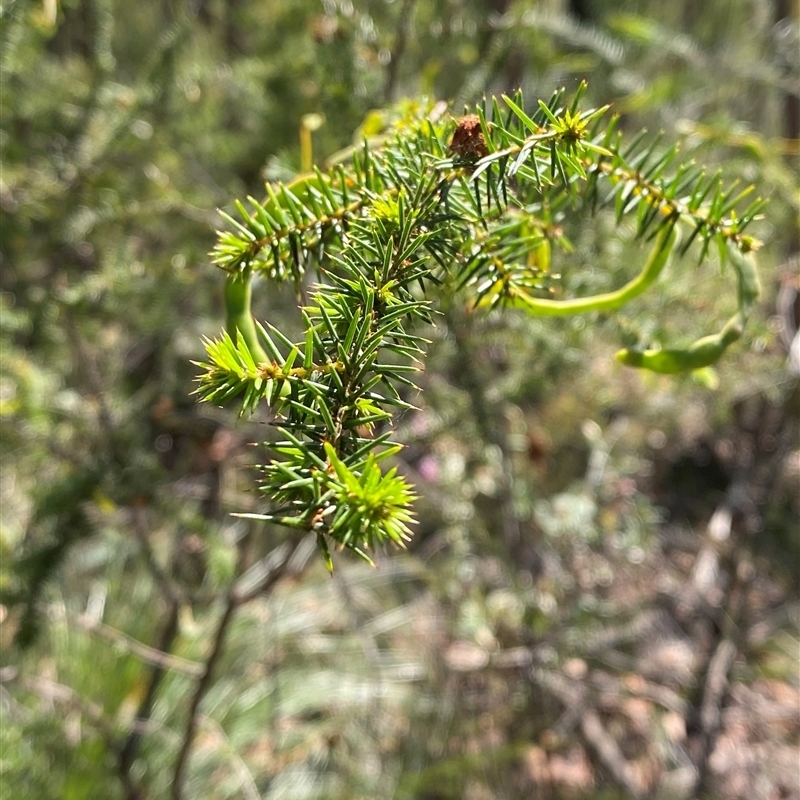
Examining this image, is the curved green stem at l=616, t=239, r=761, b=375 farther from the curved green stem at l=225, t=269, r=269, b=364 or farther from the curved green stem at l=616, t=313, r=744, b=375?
the curved green stem at l=225, t=269, r=269, b=364

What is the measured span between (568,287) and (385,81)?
362mm

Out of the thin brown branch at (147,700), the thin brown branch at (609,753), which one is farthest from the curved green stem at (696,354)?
the thin brown branch at (609,753)

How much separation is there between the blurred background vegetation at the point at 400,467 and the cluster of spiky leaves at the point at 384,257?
13cm

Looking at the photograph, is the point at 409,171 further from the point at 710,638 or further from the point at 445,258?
the point at 710,638

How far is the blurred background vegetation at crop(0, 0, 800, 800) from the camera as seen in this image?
72 centimetres

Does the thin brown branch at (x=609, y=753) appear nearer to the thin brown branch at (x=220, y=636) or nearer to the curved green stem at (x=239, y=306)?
the thin brown branch at (x=220, y=636)

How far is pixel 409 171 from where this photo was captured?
0.26 m

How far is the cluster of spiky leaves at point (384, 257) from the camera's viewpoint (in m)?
0.20

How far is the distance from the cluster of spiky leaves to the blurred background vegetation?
0.13m

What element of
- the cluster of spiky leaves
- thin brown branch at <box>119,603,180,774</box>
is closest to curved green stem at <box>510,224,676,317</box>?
the cluster of spiky leaves

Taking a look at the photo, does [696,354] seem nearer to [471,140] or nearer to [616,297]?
[616,297]

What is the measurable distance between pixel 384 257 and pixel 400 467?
0.78 metres

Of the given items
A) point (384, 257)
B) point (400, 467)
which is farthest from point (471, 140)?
point (400, 467)

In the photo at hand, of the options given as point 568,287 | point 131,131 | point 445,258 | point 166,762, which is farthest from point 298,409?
point 166,762
